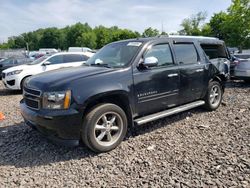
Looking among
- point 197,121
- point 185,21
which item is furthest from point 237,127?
point 185,21

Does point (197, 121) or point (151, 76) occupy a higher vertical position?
point (151, 76)

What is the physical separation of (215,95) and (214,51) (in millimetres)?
1198

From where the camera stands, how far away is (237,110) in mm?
6238

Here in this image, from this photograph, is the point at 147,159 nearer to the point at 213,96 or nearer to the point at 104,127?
the point at 104,127

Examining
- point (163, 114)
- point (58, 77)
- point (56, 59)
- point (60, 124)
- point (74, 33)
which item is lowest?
point (163, 114)

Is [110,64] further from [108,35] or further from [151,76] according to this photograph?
[108,35]

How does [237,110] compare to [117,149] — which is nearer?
[117,149]

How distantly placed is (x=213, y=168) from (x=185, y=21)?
236 feet

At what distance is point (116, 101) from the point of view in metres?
4.25

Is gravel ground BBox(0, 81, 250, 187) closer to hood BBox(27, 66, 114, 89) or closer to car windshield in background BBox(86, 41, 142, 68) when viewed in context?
hood BBox(27, 66, 114, 89)

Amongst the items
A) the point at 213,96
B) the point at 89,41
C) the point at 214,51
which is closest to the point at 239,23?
the point at 214,51

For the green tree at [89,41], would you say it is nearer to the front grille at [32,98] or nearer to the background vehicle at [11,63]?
the background vehicle at [11,63]

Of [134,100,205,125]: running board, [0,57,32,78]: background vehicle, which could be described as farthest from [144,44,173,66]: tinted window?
[0,57,32,78]: background vehicle

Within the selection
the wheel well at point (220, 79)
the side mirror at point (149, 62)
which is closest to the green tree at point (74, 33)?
the wheel well at point (220, 79)
